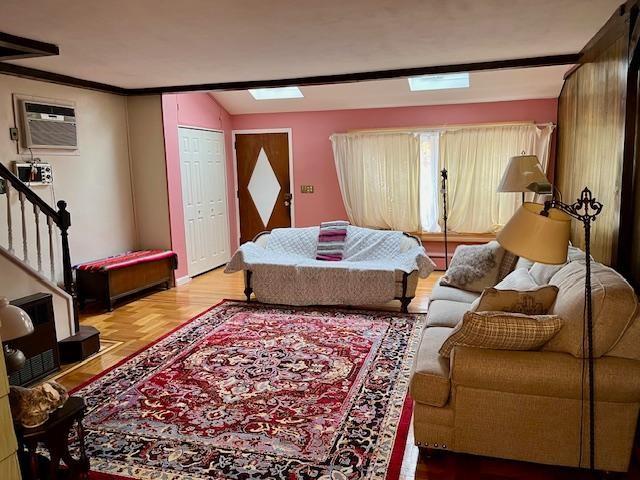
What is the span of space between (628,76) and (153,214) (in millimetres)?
5143

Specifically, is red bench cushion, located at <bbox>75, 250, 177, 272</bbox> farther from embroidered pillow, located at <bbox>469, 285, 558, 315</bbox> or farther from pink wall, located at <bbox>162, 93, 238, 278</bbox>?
embroidered pillow, located at <bbox>469, 285, 558, 315</bbox>

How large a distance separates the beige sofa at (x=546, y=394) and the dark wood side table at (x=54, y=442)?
153cm

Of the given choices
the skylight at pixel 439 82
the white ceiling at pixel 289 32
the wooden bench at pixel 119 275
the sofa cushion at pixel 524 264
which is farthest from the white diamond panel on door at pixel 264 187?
the sofa cushion at pixel 524 264

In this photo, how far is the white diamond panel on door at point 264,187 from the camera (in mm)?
7703

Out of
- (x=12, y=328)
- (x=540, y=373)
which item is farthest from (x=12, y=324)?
(x=540, y=373)

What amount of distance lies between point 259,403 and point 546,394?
167 centimetres

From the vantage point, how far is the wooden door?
25.0 ft

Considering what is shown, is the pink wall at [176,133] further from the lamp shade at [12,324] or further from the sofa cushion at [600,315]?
the sofa cushion at [600,315]

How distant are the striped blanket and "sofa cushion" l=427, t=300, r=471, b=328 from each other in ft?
6.40

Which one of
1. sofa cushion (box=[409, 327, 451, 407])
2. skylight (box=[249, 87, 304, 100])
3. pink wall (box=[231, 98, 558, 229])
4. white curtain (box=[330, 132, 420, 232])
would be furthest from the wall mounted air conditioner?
sofa cushion (box=[409, 327, 451, 407])

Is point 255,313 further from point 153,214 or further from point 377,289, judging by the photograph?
point 153,214

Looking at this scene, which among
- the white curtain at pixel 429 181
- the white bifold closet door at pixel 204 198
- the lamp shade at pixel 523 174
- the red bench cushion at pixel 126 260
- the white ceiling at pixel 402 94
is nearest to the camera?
the lamp shade at pixel 523 174

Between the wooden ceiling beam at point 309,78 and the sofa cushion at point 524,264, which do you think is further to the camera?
the wooden ceiling beam at point 309,78

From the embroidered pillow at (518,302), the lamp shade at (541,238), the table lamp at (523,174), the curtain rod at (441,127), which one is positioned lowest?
the embroidered pillow at (518,302)
